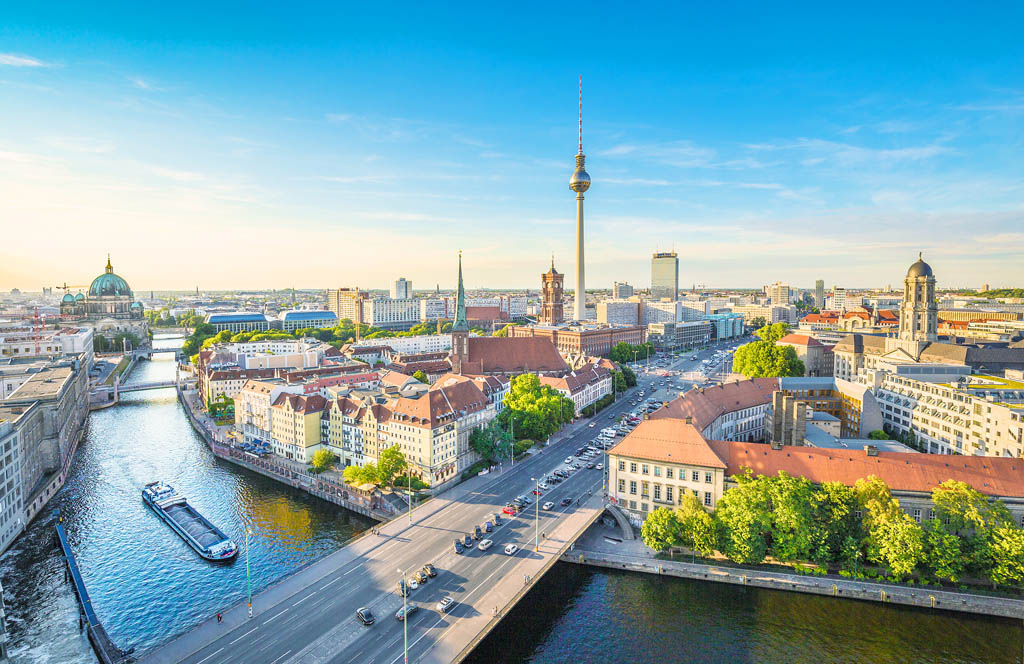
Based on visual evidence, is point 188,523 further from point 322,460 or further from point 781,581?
point 781,581

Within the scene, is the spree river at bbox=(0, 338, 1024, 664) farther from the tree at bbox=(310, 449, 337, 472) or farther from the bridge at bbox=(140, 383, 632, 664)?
the tree at bbox=(310, 449, 337, 472)

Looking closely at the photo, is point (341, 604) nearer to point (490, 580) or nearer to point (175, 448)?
point (490, 580)

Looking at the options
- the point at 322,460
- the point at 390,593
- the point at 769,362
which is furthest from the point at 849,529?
the point at 769,362

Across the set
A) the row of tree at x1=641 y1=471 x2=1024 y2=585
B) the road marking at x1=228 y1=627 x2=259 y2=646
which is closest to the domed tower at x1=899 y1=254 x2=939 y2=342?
the row of tree at x1=641 y1=471 x2=1024 y2=585

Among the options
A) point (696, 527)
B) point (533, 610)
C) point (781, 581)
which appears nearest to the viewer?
point (533, 610)

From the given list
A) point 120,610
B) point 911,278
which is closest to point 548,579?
point 120,610
